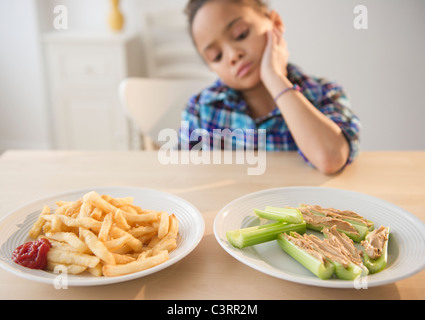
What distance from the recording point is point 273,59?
4.80 feet

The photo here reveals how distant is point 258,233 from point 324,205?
250 millimetres

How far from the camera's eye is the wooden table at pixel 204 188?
0.67 m

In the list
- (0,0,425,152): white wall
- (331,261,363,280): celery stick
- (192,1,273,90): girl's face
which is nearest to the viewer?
(331,261,363,280): celery stick

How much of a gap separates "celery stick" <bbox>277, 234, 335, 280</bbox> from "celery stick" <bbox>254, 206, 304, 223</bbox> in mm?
46

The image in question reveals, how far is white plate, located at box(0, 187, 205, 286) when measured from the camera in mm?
652

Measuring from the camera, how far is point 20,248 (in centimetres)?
72

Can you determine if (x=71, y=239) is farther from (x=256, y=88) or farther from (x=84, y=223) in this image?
(x=256, y=88)

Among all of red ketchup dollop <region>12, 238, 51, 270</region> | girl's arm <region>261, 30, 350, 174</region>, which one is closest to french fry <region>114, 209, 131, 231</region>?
red ketchup dollop <region>12, 238, 51, 270</region>

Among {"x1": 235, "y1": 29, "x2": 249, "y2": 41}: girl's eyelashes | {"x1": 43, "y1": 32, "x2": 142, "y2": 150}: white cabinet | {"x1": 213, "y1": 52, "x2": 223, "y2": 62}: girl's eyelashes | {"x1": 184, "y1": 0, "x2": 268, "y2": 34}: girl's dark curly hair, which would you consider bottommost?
{"x1": 43, "y1": 32, "x2": 142, "y2": 150}: white cabinet

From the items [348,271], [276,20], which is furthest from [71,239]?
[276,20]

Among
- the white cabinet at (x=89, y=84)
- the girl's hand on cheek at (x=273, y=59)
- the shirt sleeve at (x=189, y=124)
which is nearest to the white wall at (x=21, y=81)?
the white cabinet at (x=89, y=84)

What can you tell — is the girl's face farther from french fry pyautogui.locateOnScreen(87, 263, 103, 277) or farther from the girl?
french fry pyautogui.locateOnScreen(87, 263, 103, 277)
